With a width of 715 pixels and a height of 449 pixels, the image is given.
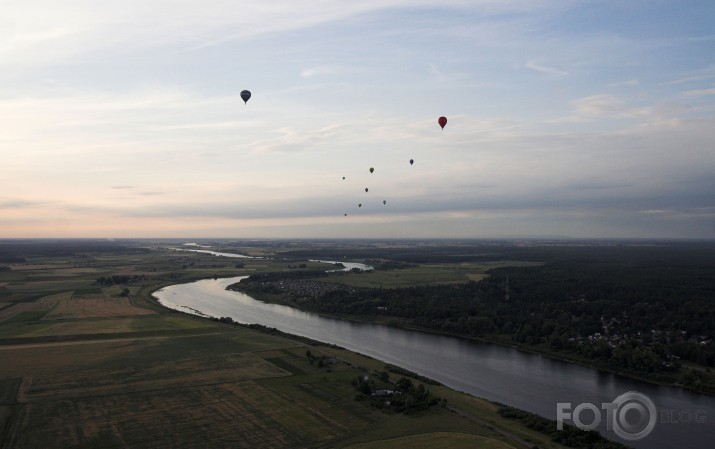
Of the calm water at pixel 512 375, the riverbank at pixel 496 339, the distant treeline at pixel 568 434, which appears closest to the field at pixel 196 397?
the distant treeline at pixel 568 434

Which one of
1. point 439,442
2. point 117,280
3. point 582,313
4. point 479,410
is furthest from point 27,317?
point 582,313

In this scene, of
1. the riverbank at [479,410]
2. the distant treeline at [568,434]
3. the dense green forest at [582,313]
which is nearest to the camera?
the distant treeline at [568,434]

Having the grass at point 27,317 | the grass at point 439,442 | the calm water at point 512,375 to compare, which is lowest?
the calm water at point 512,375

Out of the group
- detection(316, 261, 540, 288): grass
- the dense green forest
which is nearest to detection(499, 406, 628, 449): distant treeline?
the dense green forest

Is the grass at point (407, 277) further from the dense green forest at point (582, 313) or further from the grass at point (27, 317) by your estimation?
the grass at point (27, 317)

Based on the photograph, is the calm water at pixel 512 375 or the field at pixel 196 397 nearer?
the field at pixel 196 397

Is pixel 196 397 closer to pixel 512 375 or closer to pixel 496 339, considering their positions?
pixel 512 375

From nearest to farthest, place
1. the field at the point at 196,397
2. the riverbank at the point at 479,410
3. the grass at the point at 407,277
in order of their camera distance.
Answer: the field at the point at 196,397, the riverbank at the point at 479,410, the grass at the point at 407,277
